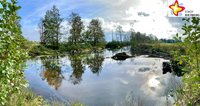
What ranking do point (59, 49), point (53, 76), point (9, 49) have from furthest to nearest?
Answer: point (59, 49) < point (53, 76) < point (9, 49)

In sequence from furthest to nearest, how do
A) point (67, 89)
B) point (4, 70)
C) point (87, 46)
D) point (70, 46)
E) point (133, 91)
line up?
point (87, 46), point (70, 46), point (67, 89), point (133, 91), point (4, 70)

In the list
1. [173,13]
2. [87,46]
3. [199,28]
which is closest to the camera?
[199,28]

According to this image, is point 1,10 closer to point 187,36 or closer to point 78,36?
point 187,36

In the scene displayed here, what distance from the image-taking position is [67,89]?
67.1 feet

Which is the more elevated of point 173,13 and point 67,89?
point 173,13

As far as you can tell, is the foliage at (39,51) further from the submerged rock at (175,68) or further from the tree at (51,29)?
the submerged rock at (175,68)

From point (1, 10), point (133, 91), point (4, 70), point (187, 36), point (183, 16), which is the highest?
point (1, 10)

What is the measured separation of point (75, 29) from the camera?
7900 centimetres

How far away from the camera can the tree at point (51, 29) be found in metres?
73.8

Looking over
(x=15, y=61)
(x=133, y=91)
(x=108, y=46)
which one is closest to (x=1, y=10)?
(x=15, y=61)

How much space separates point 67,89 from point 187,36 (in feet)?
57.8

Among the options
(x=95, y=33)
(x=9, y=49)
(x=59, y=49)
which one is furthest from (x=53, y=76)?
(x=95, y=33)

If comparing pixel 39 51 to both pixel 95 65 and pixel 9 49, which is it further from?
pixel 9 49

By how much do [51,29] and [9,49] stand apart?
70.0 metres
